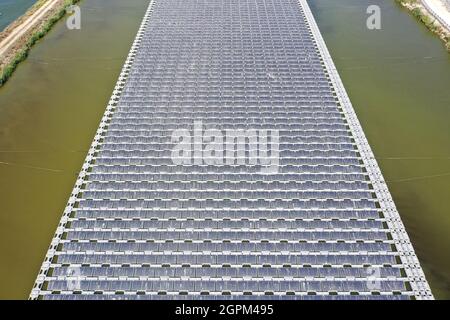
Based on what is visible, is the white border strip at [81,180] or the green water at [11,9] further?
the green water at [11,9]

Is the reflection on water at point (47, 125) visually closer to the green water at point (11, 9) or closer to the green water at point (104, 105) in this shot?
the green water at point (104, 105)

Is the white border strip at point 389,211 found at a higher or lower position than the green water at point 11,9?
lower

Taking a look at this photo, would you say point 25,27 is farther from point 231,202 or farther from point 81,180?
point 231,202

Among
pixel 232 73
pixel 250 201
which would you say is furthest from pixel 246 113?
pixel 250 201

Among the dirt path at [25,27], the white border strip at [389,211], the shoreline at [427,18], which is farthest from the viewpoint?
the shoreline at [427,18]

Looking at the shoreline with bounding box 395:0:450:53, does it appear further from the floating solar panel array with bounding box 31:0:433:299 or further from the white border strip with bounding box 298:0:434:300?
the white border strip with bounding box 298:0:434:300

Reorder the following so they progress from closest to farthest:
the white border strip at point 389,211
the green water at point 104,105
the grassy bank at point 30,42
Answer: the white border strip at point 389,211 < the green water at point 104,105 < the grassy bank at point 30,42

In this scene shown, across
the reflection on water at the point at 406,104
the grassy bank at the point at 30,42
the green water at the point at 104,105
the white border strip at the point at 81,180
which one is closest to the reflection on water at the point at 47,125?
the green water at the point at 104,105

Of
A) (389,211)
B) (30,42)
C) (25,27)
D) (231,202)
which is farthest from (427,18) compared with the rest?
(25,27)
